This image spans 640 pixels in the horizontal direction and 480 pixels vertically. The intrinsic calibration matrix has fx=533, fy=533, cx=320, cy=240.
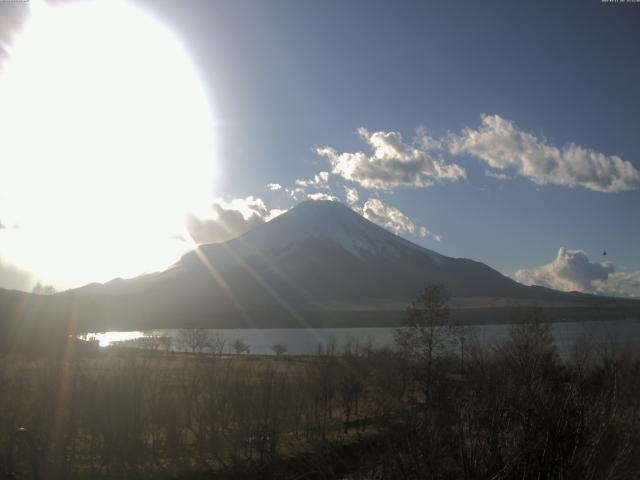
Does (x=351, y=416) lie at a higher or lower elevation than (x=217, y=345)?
higher

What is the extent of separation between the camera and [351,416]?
2853 cm

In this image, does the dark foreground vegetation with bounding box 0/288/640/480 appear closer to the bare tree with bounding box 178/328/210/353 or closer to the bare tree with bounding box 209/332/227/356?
the bare tree with bounding box 209/332/227/356

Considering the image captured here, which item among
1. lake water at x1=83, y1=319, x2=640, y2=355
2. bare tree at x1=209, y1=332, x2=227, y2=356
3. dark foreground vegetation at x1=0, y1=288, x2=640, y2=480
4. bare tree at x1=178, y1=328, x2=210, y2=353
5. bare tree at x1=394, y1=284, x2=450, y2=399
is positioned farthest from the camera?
bare tree at x1=178, y1=328, x2=210, y2=353

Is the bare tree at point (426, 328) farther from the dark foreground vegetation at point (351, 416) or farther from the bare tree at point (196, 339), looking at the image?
the bare tree at point (196, 339)

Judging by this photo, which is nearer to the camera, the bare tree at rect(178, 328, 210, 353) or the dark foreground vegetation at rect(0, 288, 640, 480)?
the dark foreground vegetation at rect(0, 288, 640, 480)

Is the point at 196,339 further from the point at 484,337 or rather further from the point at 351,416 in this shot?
the point at 351,416

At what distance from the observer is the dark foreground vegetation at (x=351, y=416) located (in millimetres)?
5301

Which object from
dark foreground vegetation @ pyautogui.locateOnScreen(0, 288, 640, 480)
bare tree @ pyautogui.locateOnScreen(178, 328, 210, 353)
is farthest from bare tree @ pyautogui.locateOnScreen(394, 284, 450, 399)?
bare tree @ pyautogui.locateOnScreen(178, 328, 210, 353)

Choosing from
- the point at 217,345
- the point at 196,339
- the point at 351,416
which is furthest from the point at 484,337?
the point at 196,339

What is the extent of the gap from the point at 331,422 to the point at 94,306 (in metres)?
38.5

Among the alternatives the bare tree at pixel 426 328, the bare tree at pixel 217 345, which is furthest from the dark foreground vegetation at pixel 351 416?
the bare tree at pixel 217 345

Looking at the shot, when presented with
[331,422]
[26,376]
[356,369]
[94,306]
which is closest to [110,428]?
[26,376]

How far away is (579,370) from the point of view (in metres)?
5.66

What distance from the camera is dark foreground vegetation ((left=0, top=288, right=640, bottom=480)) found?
17.4ft
